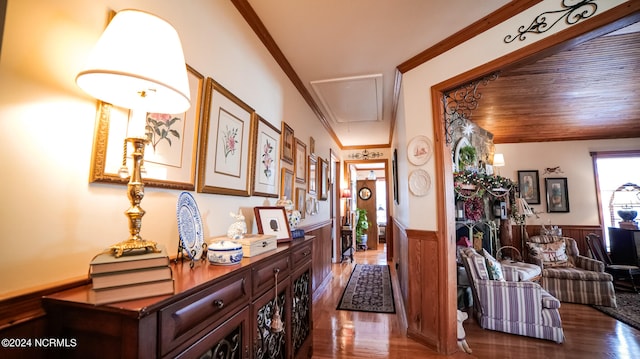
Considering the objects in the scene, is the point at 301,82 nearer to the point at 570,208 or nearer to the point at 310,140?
the point at 310,140

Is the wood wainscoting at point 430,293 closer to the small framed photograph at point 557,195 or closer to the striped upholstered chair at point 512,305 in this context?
the striped upholstered chair at point 512,305

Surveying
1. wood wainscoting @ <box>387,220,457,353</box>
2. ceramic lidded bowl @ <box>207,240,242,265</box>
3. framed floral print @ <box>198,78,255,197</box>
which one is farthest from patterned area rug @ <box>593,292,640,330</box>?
framed floral print @ <box>198,78,255,197</box>

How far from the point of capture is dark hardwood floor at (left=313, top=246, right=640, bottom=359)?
2238 millimetres

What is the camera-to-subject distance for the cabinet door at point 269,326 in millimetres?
A: 1221

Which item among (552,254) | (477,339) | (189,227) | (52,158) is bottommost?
(477,339)

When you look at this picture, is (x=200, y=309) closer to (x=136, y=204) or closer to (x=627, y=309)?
(x=136, y=204)

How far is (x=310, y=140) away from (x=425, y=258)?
81.6 inches

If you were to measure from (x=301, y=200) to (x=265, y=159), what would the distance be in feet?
3.40

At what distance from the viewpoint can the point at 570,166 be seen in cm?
528

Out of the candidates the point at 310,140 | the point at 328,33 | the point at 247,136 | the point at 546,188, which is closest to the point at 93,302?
the point at 247,136

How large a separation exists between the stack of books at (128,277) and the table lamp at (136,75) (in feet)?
0.20

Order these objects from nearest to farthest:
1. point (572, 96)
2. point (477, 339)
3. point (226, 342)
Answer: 1. point (226, 342)
2. point (477, 339)
3. point (572, 96)

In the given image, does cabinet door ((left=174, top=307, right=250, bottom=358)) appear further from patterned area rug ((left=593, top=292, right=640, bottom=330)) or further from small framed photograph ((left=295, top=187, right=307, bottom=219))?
patterned area rug ((left=593, top=292, right=640, bottom=330))

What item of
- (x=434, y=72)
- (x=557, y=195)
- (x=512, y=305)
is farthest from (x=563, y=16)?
(x=557, y=195)
